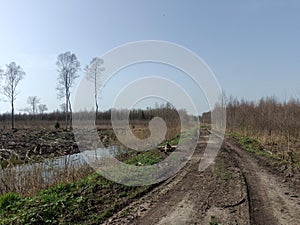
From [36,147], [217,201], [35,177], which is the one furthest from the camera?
[36,147]

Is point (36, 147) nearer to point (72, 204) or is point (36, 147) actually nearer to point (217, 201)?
point (72, 204)

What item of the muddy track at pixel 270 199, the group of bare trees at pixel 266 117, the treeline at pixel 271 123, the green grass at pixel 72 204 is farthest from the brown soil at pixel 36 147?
the group of bare trees at pixel 266 117

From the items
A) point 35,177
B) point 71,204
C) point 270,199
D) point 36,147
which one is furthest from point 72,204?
point 36,147

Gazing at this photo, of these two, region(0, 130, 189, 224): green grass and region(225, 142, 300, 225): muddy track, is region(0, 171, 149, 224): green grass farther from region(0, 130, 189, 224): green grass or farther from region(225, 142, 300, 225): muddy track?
region(225, 142, 300, 225): muddy track

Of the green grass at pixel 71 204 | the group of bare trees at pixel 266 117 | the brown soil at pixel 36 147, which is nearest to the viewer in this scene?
the green grass at pixel 71 204

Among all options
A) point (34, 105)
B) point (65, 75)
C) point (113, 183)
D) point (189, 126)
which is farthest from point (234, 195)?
point (34, 105)

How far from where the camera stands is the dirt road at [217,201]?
486cm

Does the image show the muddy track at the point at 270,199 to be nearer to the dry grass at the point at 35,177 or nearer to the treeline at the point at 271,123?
the treeline at the point at 271,123

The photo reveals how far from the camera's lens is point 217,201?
5.75 metres

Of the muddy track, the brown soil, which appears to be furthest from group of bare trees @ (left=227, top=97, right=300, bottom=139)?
the brown soil

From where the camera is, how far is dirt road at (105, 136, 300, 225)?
486 centimetres

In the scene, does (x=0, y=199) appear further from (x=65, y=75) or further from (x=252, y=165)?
(x=65, y=75)

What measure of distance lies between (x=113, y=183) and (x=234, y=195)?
2.92 metres

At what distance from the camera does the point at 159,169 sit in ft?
29.6
